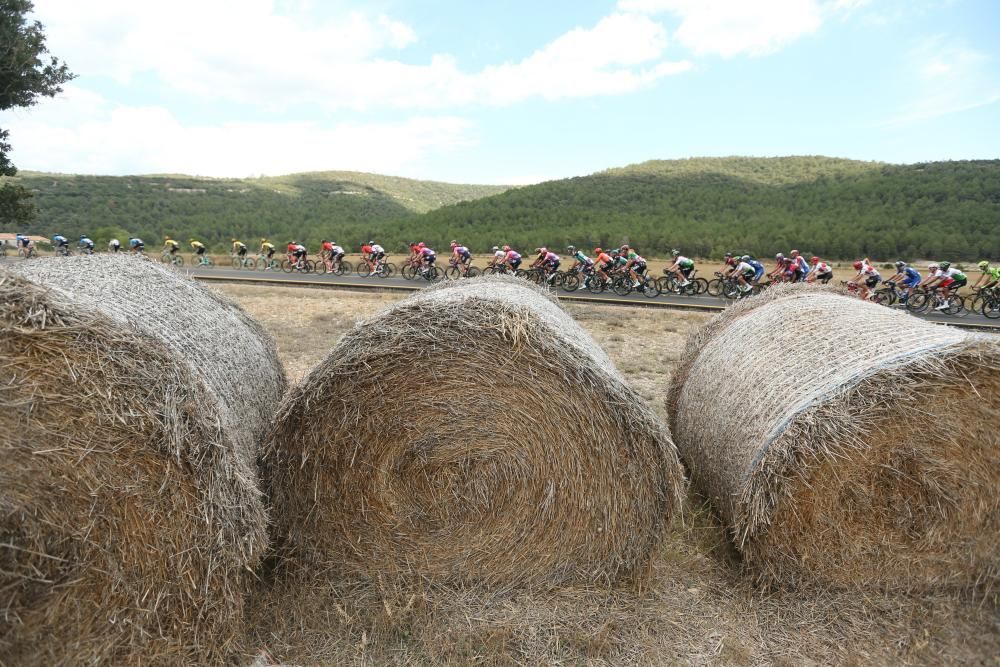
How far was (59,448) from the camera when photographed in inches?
122

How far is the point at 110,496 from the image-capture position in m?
3.17

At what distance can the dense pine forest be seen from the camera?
42.9m

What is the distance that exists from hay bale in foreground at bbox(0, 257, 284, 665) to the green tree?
54.4ft

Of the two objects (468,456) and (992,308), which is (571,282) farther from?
(468,456)

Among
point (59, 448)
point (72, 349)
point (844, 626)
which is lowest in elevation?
point (844, 626)

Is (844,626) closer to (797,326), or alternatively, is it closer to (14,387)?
(797,326)

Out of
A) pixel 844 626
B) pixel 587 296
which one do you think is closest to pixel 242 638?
pixel 844 626

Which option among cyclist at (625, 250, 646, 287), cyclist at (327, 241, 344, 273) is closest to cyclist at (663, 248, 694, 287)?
cyclist at (625, 250, 646, 287)

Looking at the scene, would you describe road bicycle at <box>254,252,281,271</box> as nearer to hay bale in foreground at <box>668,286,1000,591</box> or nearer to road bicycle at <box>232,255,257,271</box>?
road bicycle at <box>232,255,257,271</box>

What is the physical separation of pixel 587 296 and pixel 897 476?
17038mm

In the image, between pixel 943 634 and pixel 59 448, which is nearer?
pixel 59 448

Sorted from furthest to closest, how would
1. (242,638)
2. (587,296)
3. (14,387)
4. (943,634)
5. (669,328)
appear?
1. (587,296)
2. (669,328)
3. (943,634)
4. (242,638)
5. (14,387)

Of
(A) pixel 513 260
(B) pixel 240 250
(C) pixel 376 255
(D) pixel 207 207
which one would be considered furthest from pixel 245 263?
(D) pixel 207 207

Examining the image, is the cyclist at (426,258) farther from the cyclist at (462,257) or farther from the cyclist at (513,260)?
the cyclist at (513,260)
